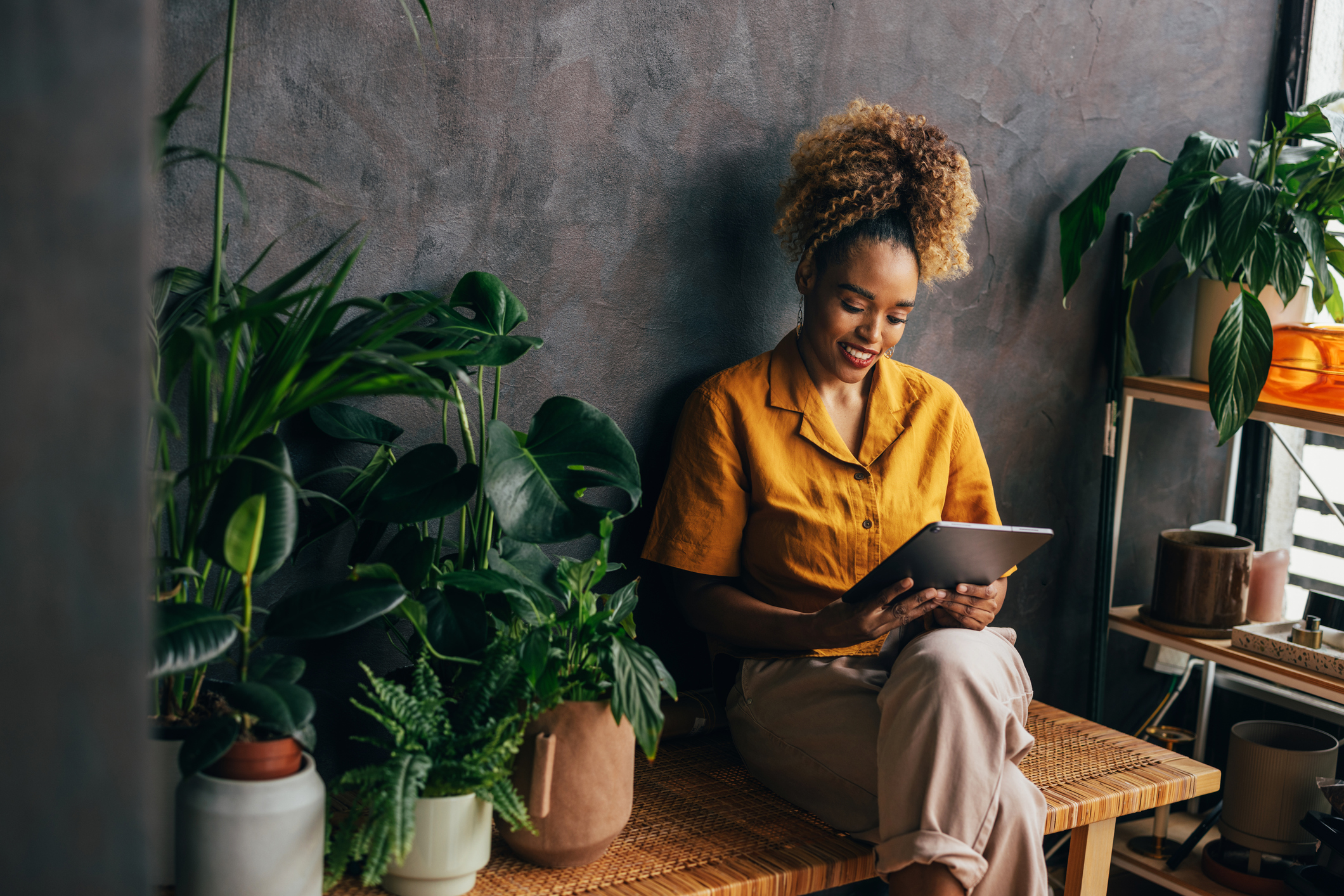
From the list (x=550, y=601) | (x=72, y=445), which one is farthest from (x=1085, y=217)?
(x=72, y=445)

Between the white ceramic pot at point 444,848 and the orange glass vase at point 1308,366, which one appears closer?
the white ceramic pot at point 444,848

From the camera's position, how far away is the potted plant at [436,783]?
4.13 ft

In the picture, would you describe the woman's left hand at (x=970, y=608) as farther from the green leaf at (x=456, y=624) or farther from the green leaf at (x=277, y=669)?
the green leaf at (x=277, y=669)

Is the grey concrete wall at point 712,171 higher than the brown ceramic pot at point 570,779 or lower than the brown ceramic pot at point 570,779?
higher

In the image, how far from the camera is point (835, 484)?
1.86m

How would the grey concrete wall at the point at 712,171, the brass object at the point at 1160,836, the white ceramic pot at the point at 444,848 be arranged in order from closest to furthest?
the white ceramic pot at the point at 444,848 → the grey concrete wall at the point at 712,171 → the brass object at the point at 1160,836

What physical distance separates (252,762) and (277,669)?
0.36 feet

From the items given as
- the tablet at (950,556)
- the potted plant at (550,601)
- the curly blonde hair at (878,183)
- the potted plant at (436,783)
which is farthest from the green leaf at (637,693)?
Answer: the curly blonde hair at (878,183)

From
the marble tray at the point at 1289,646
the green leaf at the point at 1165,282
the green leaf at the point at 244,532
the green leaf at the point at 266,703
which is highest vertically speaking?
the green leaf at the point at 1165,282

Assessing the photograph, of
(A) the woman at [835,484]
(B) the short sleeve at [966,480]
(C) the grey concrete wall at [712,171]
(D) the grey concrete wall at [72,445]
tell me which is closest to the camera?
(D) the grey concrete wall at [72,445]

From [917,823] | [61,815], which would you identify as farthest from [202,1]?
[917,823]

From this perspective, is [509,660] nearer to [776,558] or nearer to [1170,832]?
[776,558]

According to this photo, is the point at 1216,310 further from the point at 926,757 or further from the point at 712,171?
the point at 926,757

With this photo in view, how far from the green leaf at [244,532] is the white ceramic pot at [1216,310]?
1962mm
